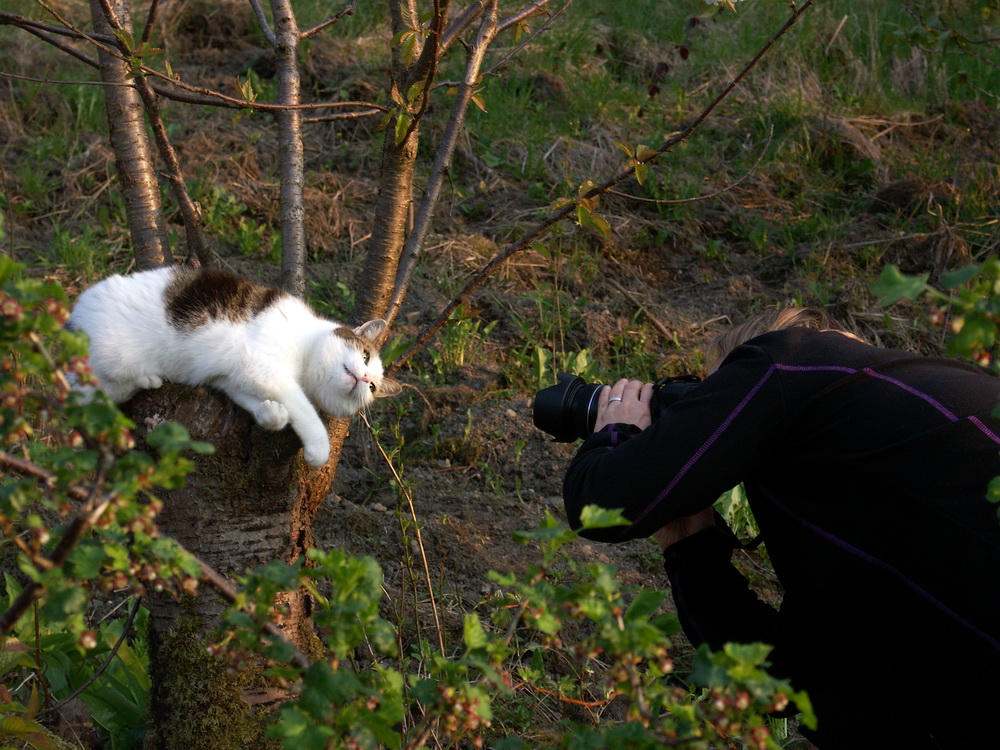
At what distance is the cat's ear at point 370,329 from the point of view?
2.30 meters

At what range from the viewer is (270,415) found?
6.14 feet

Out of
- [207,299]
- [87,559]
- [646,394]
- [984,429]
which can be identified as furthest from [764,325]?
[87,559]

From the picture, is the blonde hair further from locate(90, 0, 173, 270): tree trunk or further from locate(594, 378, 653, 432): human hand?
locate(90, 0, 173, 270): tree trunk

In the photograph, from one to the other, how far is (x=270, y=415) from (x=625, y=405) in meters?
0.82

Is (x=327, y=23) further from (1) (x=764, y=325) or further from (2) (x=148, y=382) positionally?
Answer: (1) (x=764, y=325)

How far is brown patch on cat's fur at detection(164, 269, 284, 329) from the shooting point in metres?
2.16

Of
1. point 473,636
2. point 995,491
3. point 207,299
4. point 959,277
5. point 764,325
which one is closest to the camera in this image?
point 959,277

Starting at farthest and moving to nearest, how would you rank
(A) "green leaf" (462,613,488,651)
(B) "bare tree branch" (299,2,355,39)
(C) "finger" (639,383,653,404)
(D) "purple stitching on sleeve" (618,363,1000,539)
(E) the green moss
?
(B) "bare tree branch" (299,2,355,39)
(C) "finger" (639,383,653,404)
(E) the green moss
(D) "purple stitching on sleeve" (618,363,1000,539)
(A) "green leaf" (462,613,488,651)

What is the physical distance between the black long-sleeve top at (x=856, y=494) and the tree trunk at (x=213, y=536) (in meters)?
0.71

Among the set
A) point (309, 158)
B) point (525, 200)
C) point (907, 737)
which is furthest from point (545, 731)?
point (309, 158)

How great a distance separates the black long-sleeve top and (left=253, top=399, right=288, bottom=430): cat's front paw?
2.18 feet

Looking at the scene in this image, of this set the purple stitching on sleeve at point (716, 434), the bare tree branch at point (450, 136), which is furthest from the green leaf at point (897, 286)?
the bare tree branch at point (450, 136)

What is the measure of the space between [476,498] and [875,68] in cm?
441

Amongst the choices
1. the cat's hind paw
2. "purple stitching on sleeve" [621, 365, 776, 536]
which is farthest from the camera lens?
the cat's hind paw
